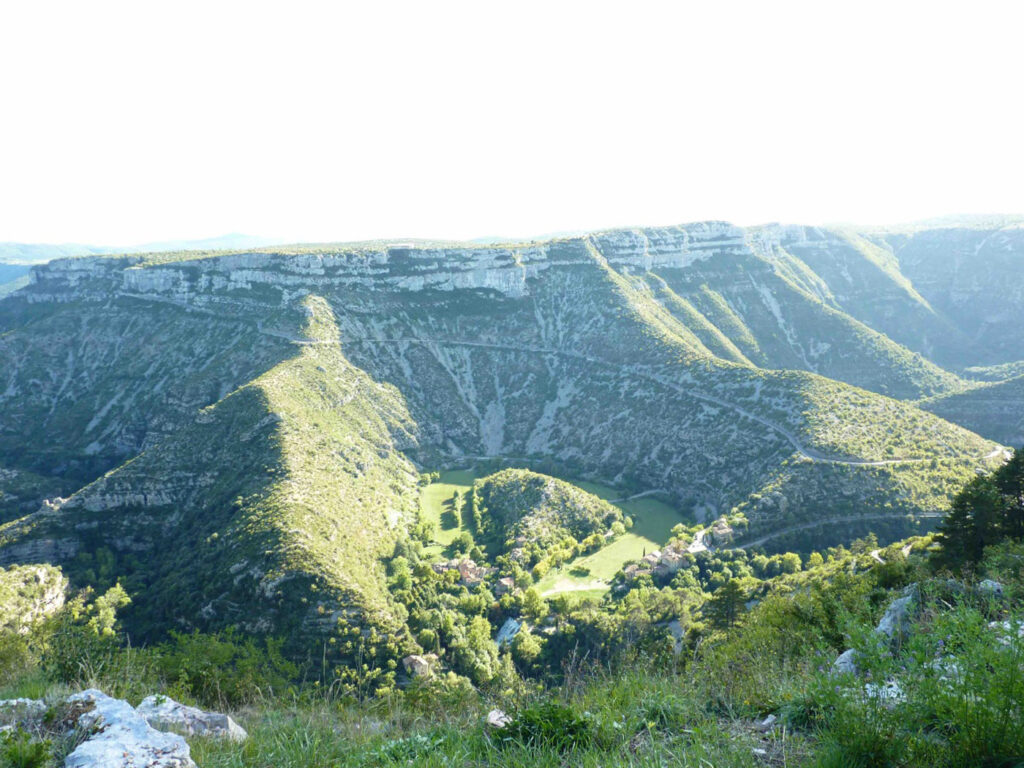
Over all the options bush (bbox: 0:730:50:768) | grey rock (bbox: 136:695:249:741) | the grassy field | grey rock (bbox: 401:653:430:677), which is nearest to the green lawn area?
the grassy field

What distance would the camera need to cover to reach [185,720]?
1045 cm

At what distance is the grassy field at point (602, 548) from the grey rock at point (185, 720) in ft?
170

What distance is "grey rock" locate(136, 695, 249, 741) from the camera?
10.0m

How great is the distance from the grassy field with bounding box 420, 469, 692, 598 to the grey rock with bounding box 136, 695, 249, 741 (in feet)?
170

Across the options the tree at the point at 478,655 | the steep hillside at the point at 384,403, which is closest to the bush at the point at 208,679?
the steep hillside at the point at 384,403

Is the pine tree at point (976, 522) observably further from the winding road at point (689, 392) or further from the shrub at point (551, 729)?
the winding road at point (689, 392)

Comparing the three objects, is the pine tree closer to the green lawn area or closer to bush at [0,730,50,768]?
bush at [0,730,50,768]

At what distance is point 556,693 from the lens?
1184 cm

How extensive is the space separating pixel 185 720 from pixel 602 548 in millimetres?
63854

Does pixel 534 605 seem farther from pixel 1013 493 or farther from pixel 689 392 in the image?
pixel 689 392

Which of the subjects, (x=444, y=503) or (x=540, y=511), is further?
(x=444, y=503)

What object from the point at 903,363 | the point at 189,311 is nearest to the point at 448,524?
the point at 189,311

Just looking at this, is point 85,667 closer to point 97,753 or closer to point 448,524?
point 97,753

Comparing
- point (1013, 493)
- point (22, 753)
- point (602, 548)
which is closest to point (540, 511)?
point (602, 548)
